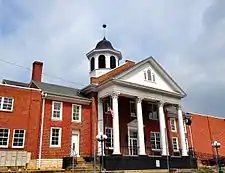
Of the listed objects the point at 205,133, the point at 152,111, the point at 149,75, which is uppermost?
the point at 149,75

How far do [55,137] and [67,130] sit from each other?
1351mm

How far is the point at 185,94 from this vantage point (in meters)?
31.7

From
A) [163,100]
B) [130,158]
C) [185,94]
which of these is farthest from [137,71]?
[130,158]

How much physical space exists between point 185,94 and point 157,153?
770cm

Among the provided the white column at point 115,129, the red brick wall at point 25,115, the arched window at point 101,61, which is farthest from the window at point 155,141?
the red brick wall at point 25,115

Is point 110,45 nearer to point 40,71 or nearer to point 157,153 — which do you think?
point 40,71

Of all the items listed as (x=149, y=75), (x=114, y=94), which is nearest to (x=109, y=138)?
(x=114, y=94)

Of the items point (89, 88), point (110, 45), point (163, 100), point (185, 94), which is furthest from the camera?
point (110, 45)

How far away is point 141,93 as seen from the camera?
1086 inches

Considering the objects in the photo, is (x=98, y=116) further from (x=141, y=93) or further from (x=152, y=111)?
(x=152, y=111)

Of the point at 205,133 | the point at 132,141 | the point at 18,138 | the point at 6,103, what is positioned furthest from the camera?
the point at 205,133

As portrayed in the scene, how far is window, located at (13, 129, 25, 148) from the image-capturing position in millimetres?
21938

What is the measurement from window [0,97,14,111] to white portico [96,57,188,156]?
8.57 m

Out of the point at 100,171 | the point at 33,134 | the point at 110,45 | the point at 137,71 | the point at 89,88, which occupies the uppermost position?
A: the point at 110,45
